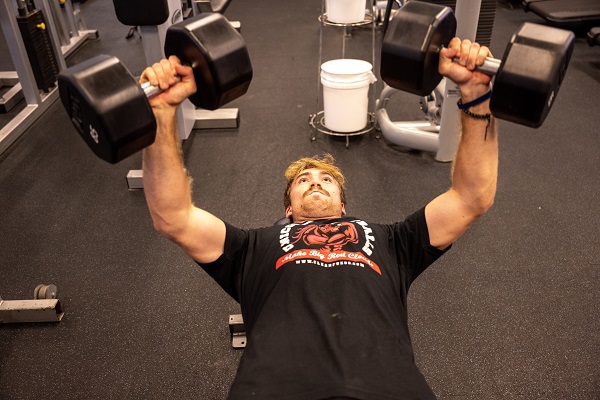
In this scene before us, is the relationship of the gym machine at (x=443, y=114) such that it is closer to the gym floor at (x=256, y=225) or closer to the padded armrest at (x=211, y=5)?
the gym floor at (x=256, y=225)

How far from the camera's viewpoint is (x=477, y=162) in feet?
4.59

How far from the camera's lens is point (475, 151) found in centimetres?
139

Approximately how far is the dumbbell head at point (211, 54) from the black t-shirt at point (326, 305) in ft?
1.41

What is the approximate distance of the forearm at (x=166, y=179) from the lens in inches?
51.3

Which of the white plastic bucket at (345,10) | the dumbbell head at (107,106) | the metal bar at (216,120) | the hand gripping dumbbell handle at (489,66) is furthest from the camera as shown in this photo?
the metal bar at (216,120)

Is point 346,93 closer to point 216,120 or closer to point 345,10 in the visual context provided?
point 345,10

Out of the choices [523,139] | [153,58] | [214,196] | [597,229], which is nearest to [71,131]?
[153,58]

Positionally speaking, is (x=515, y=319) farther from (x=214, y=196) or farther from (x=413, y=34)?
(x=214, y=196)

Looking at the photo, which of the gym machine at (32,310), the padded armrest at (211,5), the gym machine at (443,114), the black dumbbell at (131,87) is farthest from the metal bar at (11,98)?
the black dumbbell at (131,87)

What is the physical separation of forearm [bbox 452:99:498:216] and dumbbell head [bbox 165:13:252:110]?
55cm

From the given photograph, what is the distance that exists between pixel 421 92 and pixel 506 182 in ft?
6.35

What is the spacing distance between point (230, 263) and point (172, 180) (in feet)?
1.05

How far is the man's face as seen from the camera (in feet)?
5.68

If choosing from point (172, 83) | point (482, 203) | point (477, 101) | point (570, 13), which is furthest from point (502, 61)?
point (570, 13)
